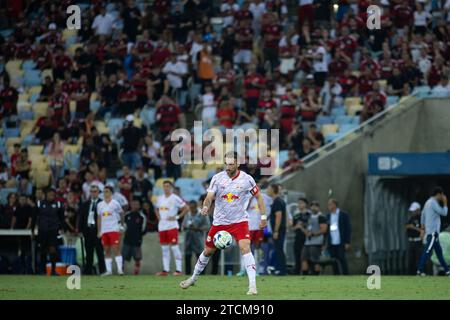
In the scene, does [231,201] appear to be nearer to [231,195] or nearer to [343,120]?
[231,195]

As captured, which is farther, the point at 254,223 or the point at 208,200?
the point at 254,223

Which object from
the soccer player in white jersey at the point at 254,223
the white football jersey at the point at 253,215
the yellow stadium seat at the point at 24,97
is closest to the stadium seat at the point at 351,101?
the soccer player in white jersey at the point at 254,223

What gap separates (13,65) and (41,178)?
289 inches

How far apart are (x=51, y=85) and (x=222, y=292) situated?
20469mm

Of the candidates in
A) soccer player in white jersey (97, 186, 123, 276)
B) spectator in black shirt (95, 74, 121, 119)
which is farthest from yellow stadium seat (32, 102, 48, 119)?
soccer player in white jersey (97, 186, 123, 276)

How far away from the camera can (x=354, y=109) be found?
3691 centimetres

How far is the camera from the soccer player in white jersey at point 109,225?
31312 mm

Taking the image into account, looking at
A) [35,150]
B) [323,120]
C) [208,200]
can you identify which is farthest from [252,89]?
[208,200]

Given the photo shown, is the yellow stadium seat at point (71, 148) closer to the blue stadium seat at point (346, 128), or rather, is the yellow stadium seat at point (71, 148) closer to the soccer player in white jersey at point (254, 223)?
the blue stadium seat at point (346, 128)

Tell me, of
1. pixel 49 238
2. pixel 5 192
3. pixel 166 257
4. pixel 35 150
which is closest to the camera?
pixel 166 257

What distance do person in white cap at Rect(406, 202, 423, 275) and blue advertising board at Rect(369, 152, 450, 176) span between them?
3.13 feet

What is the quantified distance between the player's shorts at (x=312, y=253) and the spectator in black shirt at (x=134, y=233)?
413 cm

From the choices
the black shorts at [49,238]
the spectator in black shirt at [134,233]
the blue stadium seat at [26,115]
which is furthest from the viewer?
the blue stadium seat at [26,115]

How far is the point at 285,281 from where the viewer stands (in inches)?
1057
